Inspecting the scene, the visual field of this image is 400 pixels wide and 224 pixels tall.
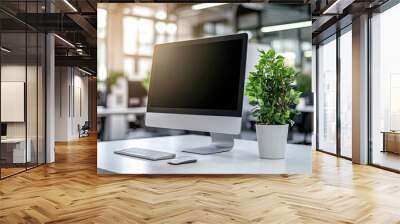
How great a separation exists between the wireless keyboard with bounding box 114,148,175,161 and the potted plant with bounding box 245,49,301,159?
0.53m

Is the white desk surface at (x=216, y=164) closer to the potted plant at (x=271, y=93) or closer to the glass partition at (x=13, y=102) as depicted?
the potted plant at (x=271, y=93)

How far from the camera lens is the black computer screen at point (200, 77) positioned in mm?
2076

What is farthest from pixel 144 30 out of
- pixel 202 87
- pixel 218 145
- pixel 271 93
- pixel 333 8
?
pixel 333 8

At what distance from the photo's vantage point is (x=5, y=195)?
11.7 feet

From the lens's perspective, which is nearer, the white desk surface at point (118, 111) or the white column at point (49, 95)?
the white desk surface at point (118, 111)

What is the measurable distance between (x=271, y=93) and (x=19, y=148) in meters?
3.65

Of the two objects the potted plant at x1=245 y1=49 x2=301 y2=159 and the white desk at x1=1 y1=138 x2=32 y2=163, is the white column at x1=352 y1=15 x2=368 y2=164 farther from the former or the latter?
the white desk at x1=1 y1=138 x2=32 y2=163

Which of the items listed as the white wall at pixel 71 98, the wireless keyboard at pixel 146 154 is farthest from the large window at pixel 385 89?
the white wall at pixel 71 98

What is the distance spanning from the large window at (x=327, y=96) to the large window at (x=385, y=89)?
1427 mm

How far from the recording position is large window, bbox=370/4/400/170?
511 cm

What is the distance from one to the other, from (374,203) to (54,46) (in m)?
4.92

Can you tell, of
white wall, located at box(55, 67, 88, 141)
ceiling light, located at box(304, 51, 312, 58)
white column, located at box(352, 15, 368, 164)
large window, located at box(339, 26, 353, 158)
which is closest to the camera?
ceiling light, located at box(304, 51, 312, 58)

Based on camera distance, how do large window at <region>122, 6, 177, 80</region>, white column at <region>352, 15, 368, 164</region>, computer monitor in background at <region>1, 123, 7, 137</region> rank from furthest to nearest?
white column at <region>352, 15, 368, 164</region>, computer monitor in background at <region>1, 123, 7, 137</region>, large window at <region>122, 6, 177, 80</region>

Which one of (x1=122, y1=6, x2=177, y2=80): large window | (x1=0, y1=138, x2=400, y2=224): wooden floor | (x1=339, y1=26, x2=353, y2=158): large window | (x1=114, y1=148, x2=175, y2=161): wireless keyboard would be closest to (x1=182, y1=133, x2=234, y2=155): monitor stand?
(x1=114, y1=148, x2=175, y2=161): wireless keyboard
